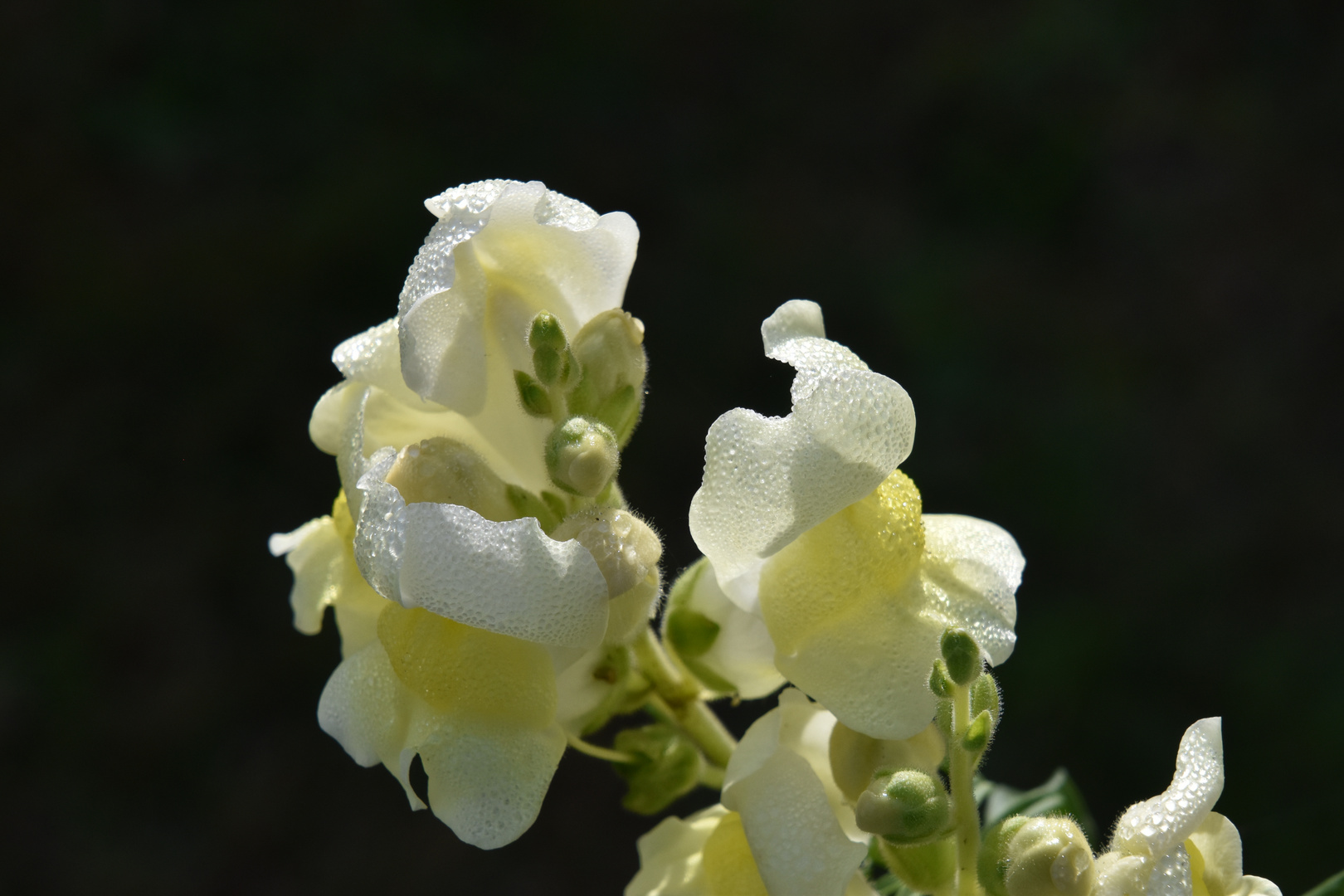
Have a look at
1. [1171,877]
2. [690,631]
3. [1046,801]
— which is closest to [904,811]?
[1171,877]

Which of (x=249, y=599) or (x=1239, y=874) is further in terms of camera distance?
(x=249, y=599)

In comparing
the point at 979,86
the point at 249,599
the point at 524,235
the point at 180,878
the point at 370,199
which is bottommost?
the point at 180,878

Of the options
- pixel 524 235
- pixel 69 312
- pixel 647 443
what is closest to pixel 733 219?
pixel 647 443

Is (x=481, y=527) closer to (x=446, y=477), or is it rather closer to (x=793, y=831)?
(x=446, y=477)

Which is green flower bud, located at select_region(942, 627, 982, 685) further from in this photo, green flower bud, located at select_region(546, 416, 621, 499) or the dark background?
the dark background

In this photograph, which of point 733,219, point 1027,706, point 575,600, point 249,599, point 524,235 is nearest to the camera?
point 575,600

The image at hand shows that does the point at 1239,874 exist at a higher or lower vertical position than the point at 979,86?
higher

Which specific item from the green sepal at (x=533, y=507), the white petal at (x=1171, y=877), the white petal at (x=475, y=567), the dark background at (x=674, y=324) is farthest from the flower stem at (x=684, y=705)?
the dark background at (x=674, y=324)

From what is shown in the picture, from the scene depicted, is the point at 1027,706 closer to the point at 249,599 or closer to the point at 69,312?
the point at 249,599
